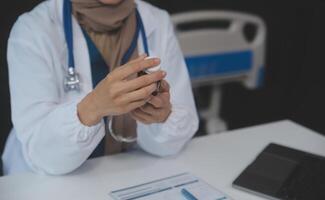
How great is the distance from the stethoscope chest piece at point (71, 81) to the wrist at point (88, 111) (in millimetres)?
187

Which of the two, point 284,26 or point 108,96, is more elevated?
point 108,96

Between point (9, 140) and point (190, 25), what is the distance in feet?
4.44

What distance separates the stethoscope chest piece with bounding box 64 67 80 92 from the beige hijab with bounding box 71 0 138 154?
120 millimetres

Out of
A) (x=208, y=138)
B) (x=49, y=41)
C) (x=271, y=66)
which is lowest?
(x=271, y=66)

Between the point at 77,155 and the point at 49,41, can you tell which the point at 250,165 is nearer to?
the point at 77,155

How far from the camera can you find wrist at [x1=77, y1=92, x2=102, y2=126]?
90 centimetres

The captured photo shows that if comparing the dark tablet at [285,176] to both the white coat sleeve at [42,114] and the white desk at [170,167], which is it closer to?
the white desk at [170,167]

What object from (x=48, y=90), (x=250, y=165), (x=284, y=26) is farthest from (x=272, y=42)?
(x=48, y=90)

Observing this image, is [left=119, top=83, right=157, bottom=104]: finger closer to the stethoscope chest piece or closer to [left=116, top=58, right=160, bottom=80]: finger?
[left=116, top=58, right=160, bottom=80]: finger

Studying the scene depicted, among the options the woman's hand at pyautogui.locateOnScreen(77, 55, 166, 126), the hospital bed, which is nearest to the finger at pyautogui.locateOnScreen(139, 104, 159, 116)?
the woman's hand at pyautogui.locateOnScreen(77, 55, 166, 126)

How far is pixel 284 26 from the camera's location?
260 centimetres

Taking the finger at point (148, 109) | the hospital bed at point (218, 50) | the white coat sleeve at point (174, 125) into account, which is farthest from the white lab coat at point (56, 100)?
the hospital bed at point (218, 50)

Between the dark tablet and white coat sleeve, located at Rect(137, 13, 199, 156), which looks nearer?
the dark tablet

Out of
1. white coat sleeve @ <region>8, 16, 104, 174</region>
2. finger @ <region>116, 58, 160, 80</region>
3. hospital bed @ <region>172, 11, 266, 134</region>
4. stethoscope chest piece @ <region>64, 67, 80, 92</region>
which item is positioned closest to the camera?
finger @ <region>116, 58, 160, 80</region>
